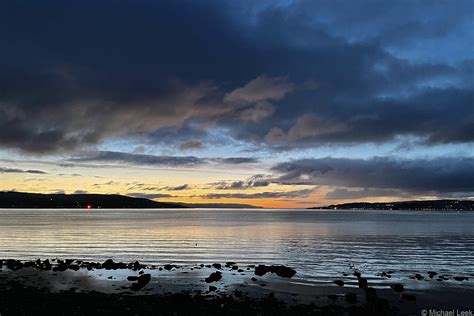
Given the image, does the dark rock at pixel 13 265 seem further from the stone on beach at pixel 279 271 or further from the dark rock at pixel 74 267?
the stone on beach at pixel 279 271

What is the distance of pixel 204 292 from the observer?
105 feet

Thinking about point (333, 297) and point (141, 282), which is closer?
point (333, 297)

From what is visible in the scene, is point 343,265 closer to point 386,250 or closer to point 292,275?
point 292,275

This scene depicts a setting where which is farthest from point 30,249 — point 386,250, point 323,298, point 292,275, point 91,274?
point 386,250

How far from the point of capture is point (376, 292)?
107 ft

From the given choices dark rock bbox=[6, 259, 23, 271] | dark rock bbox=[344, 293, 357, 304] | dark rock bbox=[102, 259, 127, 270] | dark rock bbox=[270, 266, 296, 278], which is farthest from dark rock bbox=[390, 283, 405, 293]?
dark rock bbox=[6, 259, 23, 271]

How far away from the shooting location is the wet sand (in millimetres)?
26125

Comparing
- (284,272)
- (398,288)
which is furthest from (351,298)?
(284,272)

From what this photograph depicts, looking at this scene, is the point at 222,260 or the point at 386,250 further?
the point at 386,250

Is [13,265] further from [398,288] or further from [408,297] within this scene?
[408,297]

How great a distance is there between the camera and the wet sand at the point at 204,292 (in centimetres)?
2612

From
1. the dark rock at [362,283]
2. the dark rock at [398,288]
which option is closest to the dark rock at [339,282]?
the dark rock at [362,283]

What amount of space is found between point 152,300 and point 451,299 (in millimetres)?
22663

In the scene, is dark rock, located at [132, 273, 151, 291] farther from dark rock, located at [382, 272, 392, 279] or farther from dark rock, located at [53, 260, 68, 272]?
Answer: dark rock, located at [382, 272, 392, 279]
